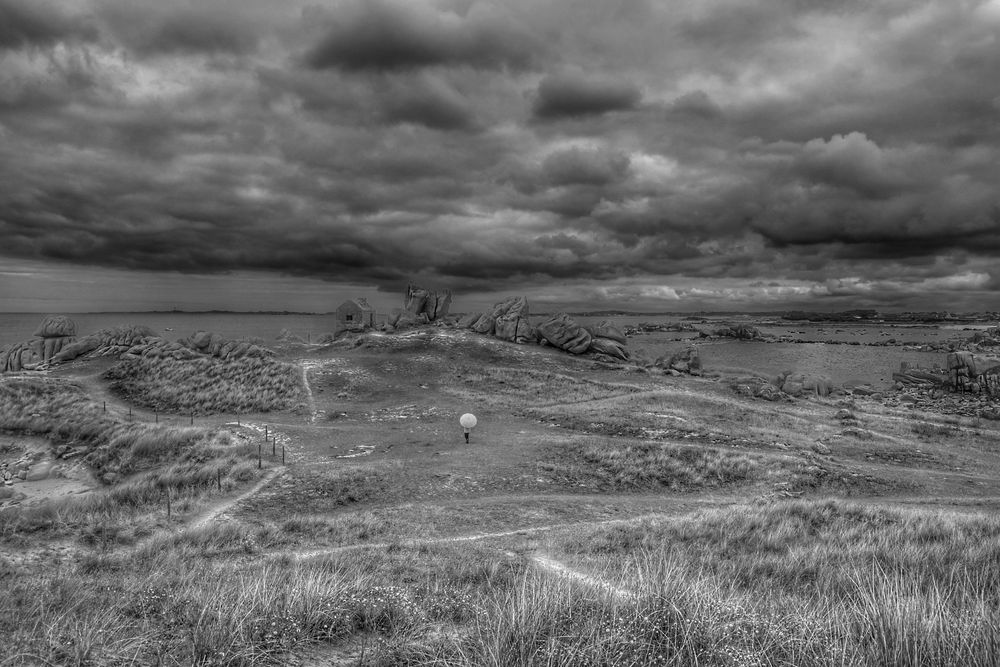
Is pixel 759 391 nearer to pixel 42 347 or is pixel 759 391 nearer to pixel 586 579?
pixel 586 579

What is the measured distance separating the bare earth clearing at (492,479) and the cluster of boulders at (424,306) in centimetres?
1842

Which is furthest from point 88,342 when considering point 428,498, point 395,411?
point 428,498

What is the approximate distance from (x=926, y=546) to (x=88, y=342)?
5824 cm

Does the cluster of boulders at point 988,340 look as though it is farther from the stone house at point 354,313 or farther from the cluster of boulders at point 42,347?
the cluster of boulders at point 42,347

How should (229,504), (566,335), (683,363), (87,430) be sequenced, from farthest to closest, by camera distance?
(566,335), (683,363), (87,430), (229,504)

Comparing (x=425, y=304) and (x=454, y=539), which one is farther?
(x=425, y=304)

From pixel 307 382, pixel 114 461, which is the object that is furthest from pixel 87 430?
pixel 307 382

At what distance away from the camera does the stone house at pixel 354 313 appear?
66.2 m

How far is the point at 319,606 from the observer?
6.38 metres

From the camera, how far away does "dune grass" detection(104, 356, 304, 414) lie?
35.6 m

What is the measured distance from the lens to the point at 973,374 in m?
56.9

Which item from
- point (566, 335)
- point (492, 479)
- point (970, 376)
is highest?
point (566, 335)

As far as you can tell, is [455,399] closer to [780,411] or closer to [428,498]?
[428,498]

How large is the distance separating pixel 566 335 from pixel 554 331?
136 cm
